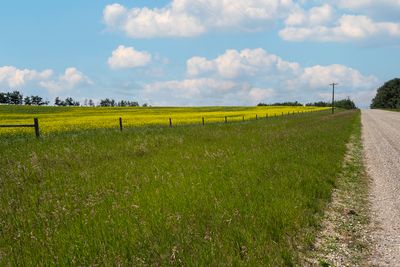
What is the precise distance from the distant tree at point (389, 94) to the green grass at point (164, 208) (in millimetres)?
179705

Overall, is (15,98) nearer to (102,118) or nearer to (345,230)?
(102,118)

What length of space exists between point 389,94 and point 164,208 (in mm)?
203751

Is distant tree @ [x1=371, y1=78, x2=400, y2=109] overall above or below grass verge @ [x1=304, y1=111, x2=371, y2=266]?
above

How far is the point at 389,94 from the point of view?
181m

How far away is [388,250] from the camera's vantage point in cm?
508

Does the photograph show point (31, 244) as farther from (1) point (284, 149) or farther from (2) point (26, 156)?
(1) point (284, 149)

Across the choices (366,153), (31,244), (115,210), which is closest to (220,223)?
(115,210)

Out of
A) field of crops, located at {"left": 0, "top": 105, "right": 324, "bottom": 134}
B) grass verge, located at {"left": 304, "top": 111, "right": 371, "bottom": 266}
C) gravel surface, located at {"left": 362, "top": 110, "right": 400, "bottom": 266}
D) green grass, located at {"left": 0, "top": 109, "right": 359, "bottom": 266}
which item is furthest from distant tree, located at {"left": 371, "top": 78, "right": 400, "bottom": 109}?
green grass, located at {"left": 0, "top": 109, "right": 359, "bottom": 266}

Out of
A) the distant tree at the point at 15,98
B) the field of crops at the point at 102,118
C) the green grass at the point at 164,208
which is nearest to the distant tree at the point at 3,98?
the distant tree at the point at 15,98

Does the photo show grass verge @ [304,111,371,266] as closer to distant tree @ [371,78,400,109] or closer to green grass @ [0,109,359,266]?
green grass @ [0,109,359,266]

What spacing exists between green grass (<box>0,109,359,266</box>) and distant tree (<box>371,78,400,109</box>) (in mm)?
179705

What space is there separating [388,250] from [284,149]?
8.70 m

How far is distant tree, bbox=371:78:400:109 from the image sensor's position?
172m

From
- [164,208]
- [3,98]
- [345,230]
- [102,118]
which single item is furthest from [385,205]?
[3,98]
